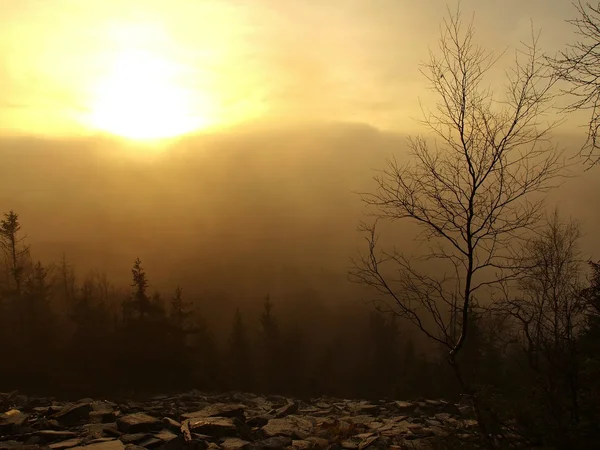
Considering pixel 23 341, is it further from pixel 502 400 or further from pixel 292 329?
pixel 502 400

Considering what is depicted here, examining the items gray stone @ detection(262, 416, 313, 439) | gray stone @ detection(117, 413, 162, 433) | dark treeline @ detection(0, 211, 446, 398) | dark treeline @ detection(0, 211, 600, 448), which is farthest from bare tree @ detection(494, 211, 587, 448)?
dark treeline @ detection(0, 211, 446, 398)

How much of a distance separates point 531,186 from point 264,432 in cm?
977

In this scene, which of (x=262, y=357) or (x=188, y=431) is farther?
(x=262, y=357)

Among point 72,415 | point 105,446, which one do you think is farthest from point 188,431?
point 72,415

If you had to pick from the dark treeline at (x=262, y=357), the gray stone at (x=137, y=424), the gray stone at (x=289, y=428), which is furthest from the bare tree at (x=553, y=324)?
the gray stone at (x=137, y=424)

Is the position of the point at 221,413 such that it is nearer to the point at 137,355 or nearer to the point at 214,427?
the point at 214,427

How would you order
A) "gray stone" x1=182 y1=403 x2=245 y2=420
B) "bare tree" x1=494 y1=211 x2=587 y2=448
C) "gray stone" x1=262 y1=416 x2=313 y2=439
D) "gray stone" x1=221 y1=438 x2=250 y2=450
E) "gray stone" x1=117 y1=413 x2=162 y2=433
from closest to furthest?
"bare tree" x1=494 y1=211 x2=587 y2=448 → "gray stone" x1=221 y1=438 x2=250 y2=450 → "gray stone" x1=117 y1=413 x2=162 y2=433 → "gray stone" x1=262 y1=416 x2=313 y2=439 → "gray stone" x1=182 y1=403 x2=245 y2=420

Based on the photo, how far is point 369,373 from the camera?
4844 cm

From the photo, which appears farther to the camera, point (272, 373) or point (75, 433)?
point (272, 373)

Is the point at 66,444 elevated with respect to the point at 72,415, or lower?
elevated

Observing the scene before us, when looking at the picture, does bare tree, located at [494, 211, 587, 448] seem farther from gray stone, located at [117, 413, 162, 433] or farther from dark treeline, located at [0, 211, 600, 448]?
gray stone, located at [117, 413, 162, 433]

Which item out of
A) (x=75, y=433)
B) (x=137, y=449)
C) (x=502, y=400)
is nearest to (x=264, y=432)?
(x=137, y=449)

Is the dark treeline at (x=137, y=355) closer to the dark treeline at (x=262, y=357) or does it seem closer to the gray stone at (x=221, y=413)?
the dark treeline at (x=262, y=357)

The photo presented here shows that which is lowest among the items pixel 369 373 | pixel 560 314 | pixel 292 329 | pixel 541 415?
pixel 369 373
